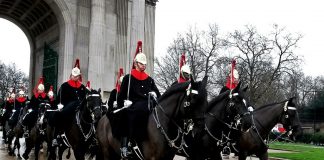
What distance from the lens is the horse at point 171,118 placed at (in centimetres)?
695

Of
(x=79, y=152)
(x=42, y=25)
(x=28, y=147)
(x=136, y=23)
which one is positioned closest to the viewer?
(x=79, y=152)

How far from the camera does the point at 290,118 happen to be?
11414 mm

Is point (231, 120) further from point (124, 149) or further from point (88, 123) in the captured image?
point (88, 123)

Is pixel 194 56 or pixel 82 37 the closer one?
pixel 82 37

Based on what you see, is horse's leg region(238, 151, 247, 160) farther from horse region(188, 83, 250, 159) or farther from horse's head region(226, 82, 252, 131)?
horse's head region(226, 82, 252, 131)

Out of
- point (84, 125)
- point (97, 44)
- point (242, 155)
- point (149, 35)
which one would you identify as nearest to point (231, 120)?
point (242, 155)

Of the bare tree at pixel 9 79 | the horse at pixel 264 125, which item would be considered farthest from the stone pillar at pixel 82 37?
the bare tree at pixel 9 79

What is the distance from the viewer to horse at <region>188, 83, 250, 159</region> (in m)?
9.86

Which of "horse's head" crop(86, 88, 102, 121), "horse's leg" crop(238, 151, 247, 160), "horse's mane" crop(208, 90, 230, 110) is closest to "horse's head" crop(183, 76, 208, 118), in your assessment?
"horse's mane" crop(208, 90, 230, 110)

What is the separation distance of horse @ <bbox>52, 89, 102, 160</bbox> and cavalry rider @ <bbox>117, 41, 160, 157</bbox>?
221 cm

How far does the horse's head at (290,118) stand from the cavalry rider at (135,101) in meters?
4.40

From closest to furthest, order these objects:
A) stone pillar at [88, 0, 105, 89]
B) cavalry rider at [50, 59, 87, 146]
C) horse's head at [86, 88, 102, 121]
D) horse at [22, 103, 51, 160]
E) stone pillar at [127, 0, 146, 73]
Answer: horse's head at [86, 88, 102, 121]
cavalry rider at [50, 59, 87, 146]
horse at [22, 103, 51, 160]
stone pillar at [88, 0, 105, 89]
stone pillar at [127, 0, 146, 73]

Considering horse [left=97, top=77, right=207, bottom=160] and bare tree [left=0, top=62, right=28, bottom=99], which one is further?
bare tree [left=0, top=62, right=28, bottom=99]

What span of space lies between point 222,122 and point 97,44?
18.5 m
